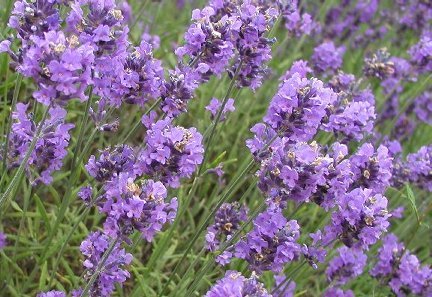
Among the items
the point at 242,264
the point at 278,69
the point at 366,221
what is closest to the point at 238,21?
the point at 366,221

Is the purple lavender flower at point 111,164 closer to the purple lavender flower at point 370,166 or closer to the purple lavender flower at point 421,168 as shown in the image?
the purple lavender flower at point 370,166

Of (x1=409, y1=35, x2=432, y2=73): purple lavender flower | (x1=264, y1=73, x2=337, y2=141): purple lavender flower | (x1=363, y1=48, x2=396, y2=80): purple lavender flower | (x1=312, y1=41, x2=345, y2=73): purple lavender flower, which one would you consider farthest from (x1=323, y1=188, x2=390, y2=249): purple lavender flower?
(x1=312, y1=41, x2=345, y2=73): purple lavender flower

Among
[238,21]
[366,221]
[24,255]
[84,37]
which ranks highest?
[238,21]

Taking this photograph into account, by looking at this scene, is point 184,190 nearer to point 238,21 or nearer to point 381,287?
→ point 381,287

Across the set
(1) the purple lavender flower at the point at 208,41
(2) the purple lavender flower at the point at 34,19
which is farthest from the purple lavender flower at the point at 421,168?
(2) the purple lavender flower at the point at 34,19

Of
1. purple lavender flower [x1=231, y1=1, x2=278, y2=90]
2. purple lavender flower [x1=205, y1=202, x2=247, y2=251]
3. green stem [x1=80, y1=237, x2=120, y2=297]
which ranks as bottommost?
green stem [x1=80, y1=237, x2=120, y2=297]

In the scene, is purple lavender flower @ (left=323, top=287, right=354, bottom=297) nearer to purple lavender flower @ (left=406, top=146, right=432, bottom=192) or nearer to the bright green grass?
the bright green grass
